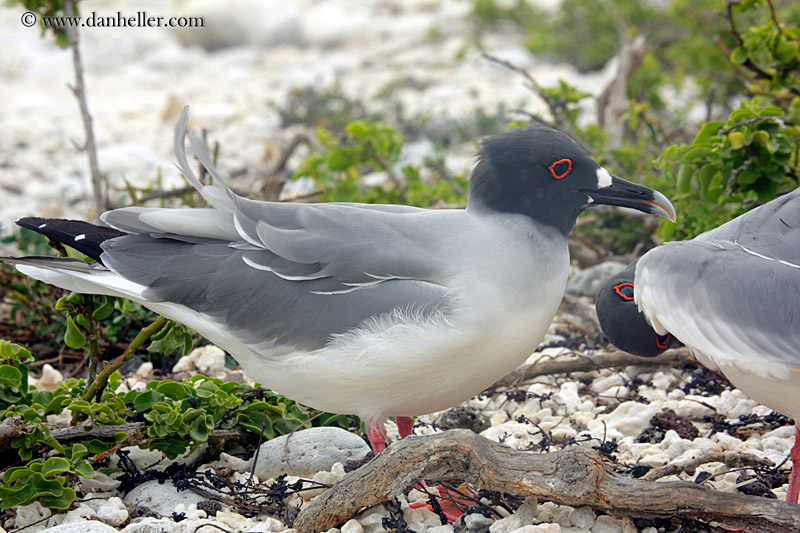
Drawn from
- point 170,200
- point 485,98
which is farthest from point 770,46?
point 485,98

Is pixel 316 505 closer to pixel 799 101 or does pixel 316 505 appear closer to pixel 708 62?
pixel 799 101

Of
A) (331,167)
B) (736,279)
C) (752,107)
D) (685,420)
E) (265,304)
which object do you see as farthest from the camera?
(331,167)

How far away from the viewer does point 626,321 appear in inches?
136

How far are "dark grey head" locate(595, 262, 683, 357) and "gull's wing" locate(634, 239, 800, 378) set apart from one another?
53cm

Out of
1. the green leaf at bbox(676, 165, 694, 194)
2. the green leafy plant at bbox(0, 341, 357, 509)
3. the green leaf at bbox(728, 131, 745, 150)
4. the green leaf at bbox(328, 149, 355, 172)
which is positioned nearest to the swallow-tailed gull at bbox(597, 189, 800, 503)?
the green leaf at bbox(728, 131, 745, 150)

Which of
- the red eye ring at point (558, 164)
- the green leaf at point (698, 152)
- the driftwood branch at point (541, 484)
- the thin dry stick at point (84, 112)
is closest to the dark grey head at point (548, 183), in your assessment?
the red eye ring at point (558, 164)

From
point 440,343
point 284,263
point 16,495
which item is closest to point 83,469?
point 16,495

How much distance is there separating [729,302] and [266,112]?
923cm

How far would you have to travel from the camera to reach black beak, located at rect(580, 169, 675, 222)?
312 centimetres

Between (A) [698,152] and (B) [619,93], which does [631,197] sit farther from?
(B) [619,93]

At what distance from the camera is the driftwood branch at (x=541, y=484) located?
265cm

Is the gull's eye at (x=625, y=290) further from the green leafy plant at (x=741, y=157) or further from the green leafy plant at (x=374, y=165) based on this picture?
the green leafy plant at (x=374, y=165)

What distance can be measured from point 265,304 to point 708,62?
27.1 feet

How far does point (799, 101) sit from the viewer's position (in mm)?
4906
